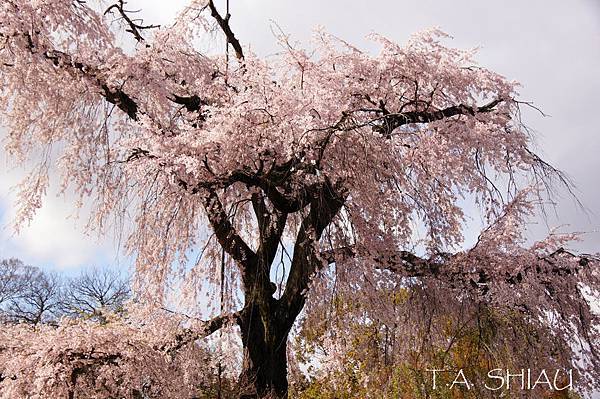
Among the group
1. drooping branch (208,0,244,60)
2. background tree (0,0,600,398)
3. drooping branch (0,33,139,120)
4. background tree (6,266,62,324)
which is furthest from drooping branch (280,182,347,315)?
background tree (6,266,62,324)

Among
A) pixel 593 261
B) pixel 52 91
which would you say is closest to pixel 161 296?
pixel 52 91

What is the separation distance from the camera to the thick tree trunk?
6.06 m

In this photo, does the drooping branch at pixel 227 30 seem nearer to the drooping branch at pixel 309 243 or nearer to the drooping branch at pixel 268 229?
the drooping branch at pixel 268 229

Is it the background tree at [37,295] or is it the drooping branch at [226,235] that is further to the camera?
the background tree at [37,295]

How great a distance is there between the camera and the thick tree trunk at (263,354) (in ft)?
19.9

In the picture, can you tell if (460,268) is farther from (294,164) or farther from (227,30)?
(227,30)

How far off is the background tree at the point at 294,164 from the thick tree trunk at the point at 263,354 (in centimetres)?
1

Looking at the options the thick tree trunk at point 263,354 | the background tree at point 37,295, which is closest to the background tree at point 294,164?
the thick tree trunk at point 263,354

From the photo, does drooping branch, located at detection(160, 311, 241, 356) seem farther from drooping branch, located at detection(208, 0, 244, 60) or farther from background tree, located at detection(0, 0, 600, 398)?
drooping branch, located at detection(208, 0, 244, 60)

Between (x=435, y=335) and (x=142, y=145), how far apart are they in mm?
3659

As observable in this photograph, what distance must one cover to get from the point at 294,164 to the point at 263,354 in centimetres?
201

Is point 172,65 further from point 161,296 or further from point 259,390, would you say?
point 259,390

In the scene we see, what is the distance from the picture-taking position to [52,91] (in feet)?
19.4

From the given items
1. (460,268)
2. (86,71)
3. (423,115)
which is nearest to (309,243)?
(460,268)
